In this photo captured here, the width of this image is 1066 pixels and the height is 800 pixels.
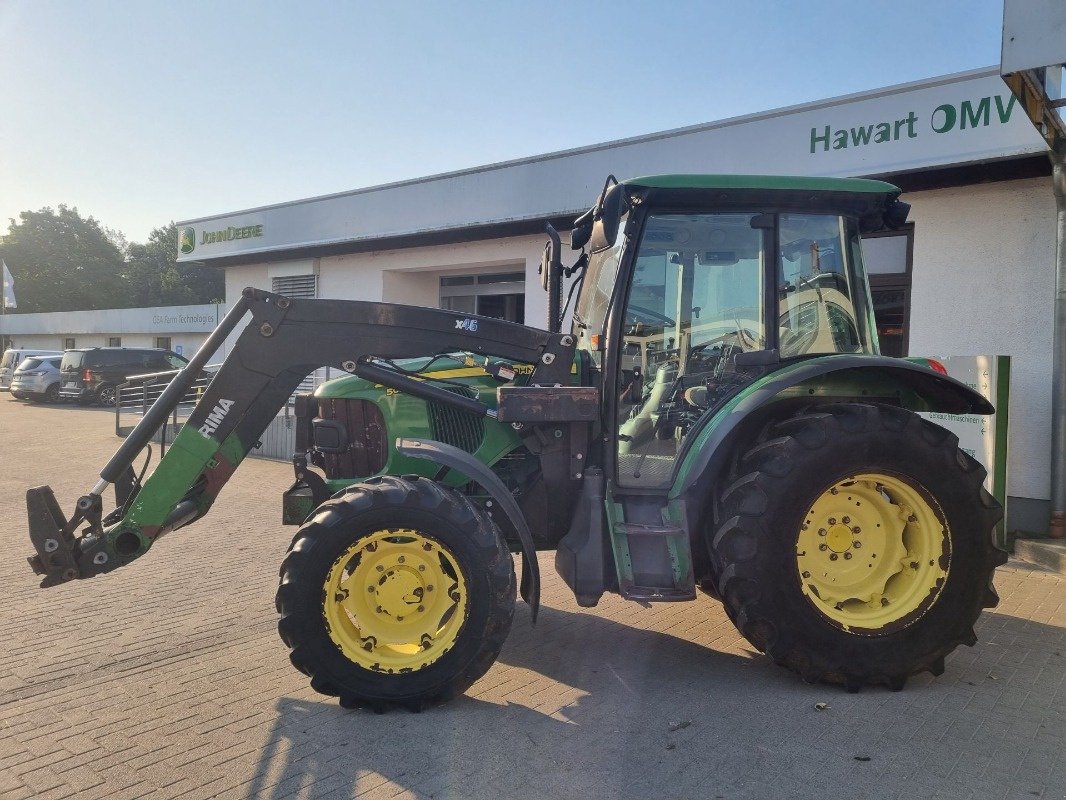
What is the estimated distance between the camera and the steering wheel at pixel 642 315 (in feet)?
14.2

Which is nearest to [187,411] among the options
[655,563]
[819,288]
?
[655,563]

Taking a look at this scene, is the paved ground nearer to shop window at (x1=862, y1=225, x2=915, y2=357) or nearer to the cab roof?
the cab roof

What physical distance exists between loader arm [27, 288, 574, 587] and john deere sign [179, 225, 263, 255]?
14.1 m

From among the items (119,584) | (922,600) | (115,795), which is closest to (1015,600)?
(922,600)

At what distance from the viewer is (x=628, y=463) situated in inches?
171

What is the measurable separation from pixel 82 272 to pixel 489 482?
257ft

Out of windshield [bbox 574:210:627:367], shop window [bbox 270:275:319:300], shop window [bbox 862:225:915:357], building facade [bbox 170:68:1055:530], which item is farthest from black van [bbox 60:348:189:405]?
windshield [bbox 574:210:627:367]

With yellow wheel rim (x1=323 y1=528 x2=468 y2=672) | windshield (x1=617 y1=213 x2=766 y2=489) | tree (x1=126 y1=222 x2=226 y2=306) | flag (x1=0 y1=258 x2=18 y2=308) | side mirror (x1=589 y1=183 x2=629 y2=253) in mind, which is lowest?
yellow wheel rim (x1=323 y1=528 x2=468 y2=672)

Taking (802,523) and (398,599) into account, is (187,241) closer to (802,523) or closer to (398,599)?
(398,599)

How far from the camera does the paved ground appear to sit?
3131 millimetres

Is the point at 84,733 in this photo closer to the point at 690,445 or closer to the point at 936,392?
the point at 690,445

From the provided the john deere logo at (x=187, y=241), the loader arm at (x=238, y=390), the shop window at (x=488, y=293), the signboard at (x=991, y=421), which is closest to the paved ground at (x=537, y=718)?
the loader arm at (x=238, y=390)

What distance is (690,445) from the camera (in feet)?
13.8

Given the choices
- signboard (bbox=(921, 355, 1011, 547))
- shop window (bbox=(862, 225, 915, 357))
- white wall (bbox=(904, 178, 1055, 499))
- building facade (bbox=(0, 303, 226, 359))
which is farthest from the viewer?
building facade (bbox=(0, 303, 226, 359))
